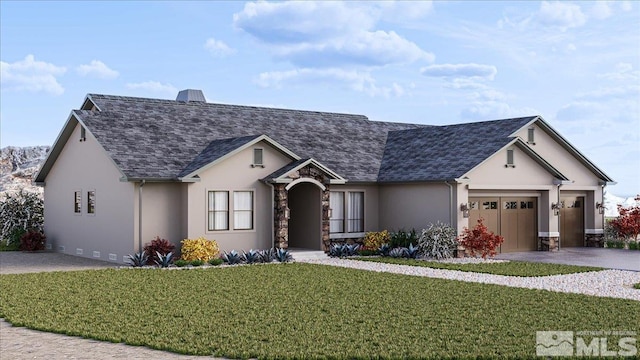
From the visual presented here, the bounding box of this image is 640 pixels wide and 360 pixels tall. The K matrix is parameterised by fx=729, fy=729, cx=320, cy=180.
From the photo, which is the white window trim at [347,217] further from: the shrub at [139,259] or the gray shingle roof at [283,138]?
the shrub at [139,259]

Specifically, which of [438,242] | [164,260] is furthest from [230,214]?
[438,242]

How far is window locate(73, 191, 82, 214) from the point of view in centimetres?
2530

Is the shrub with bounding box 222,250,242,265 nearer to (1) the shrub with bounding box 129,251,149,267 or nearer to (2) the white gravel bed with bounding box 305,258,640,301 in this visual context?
(1) the shrub with bounding box 129,251,149,267

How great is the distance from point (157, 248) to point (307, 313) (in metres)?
9.92

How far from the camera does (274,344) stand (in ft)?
33.6

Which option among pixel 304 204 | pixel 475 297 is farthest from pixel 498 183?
pixel 475 297

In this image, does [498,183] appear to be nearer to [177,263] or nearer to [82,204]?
[177,263]

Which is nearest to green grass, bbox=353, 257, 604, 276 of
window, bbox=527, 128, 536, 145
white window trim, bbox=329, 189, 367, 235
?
white window trim, bbox=329, 189, 367, 235

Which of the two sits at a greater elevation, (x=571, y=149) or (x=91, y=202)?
(x=571, y=149)

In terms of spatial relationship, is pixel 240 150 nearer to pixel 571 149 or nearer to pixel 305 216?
pixel 305 216

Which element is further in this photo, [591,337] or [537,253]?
[537,253]

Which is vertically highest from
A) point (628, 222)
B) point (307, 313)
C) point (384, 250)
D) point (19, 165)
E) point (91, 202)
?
point (19, 165)

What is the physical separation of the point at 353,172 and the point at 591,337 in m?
16.1

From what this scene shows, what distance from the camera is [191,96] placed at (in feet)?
94.4
